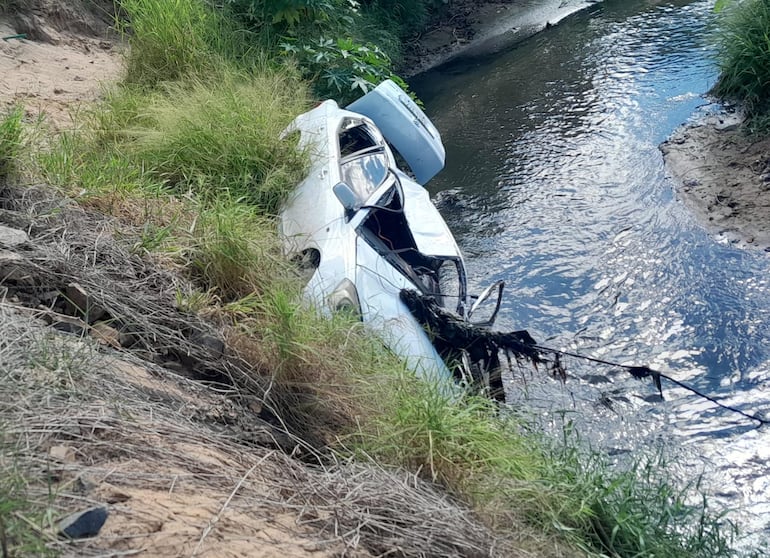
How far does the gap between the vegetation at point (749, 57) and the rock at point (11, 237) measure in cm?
713

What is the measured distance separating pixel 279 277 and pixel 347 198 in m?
0.82

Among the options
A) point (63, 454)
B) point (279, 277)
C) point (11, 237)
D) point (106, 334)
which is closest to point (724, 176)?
point (279, 277)

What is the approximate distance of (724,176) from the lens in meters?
7.76

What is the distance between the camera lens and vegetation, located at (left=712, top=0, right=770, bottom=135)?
320 inches

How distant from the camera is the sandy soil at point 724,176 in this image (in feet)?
23.0

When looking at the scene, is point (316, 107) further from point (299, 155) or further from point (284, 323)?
point (284, 323)

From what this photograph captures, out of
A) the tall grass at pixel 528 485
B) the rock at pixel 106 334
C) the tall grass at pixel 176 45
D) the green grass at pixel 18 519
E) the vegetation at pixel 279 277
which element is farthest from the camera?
the tall grass at pixel 176 45

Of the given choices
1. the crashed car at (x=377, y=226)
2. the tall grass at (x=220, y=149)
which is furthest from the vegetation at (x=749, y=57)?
the tall grass at (x=220, y=149)

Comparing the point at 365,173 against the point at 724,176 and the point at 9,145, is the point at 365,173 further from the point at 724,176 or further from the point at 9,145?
the point at 724,176

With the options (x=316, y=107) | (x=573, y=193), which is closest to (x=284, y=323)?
(x=316, y=107)

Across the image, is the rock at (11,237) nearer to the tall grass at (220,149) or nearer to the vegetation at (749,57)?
the tall grass at (220,149)

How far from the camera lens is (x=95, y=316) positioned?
3.88 m

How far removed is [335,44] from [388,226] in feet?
11.3

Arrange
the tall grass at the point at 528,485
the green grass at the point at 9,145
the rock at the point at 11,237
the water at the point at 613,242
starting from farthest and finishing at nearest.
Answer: the water at the point at 613,242 → the green grass at the point at 9,145 → the rock at the point at 11,237 → the tall grass at the point at 528,485
